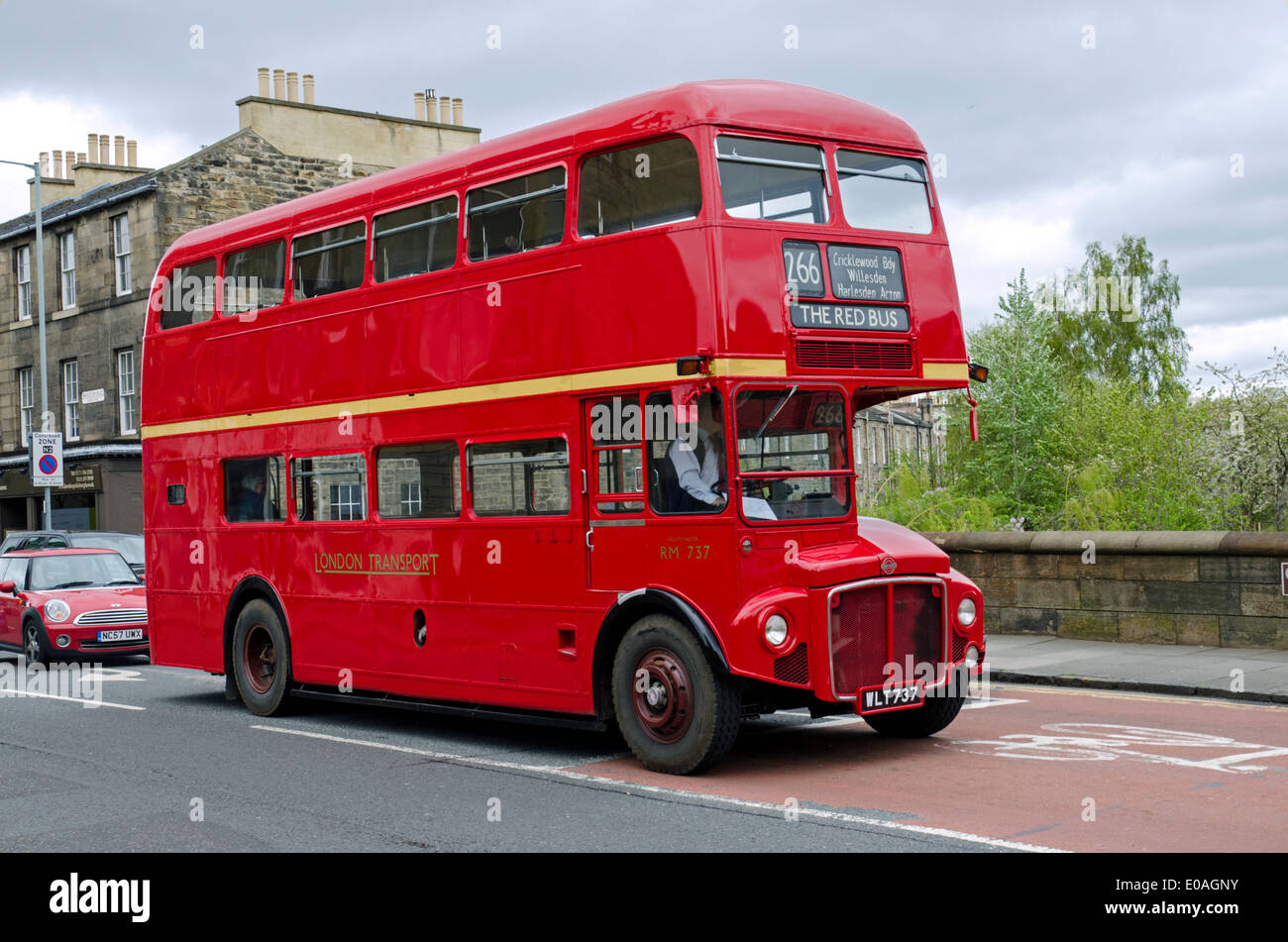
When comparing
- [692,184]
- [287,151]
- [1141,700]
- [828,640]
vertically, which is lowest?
[1141,700]

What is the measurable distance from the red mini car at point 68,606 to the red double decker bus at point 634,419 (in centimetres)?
699

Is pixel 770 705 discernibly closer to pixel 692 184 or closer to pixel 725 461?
pixel 725 461

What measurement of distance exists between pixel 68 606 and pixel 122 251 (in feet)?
65.9

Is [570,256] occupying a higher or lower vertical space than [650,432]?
higher

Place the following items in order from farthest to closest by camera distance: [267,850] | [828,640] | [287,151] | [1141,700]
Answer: [287,151]
[1141,700]
[828,640]
[267,850]

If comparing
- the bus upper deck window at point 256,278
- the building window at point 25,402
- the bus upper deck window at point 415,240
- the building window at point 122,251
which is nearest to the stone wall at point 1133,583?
the bus upper deck window at point 415,240

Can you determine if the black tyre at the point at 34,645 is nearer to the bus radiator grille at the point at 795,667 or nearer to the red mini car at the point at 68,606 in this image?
the red mini car at the point at 68,606

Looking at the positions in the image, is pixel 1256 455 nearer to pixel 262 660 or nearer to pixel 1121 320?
pixel 262 660

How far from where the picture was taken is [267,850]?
279 inches

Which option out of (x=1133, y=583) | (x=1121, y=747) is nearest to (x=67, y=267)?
(x=1133, y=583)

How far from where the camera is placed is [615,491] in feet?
30.8

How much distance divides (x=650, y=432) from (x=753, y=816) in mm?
2601

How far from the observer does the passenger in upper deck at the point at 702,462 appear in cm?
870

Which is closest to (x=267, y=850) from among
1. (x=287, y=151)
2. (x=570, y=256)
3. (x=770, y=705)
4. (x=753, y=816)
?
(x=753, y=816)
